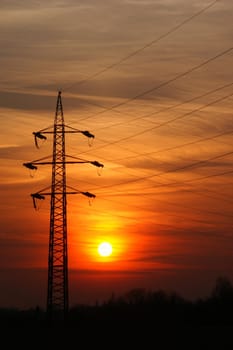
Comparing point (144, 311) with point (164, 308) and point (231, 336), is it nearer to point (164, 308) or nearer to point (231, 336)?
point (164, 308)

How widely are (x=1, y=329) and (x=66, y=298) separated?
23.4 ft

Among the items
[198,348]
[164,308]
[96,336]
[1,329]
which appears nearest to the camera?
[198,348]

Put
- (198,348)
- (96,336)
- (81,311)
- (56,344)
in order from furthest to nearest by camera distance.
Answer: (81,311) < (96,336) < (56,344) < (198,348)

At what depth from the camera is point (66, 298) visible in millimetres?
54688

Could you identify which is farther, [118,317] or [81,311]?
[81,311]

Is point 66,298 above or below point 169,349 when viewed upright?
above

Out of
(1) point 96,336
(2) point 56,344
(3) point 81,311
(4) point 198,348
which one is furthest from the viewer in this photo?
(3) point 81,311

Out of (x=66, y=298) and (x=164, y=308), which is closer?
(x=66, y=298)

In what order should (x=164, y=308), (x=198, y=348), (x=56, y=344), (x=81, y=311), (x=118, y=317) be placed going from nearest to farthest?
(x=198, y=348), (x=56, y=344), (x=118, y=317), (x=81, y=311), (x=164, y=308)

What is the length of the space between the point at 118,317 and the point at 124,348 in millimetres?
24917

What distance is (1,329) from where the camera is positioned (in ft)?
196

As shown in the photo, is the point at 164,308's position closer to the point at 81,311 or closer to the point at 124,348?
the point at 81,311

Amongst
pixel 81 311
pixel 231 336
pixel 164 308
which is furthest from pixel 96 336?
pixel 164 308

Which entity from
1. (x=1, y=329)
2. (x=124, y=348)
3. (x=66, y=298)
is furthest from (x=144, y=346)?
(x=1, y=329)
